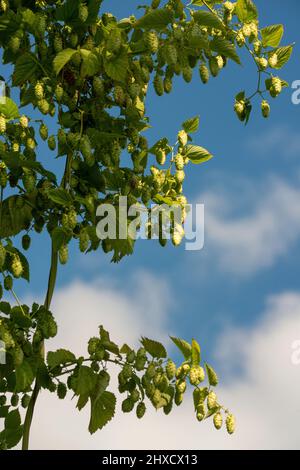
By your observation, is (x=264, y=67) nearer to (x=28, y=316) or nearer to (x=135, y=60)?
(x=135, y=60)

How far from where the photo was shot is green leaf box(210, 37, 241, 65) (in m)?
4.27

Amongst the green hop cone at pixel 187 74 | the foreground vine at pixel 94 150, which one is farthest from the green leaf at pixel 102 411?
the green hop cone at pixel 187 74

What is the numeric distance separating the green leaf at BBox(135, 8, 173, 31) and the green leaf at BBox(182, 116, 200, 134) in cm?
64

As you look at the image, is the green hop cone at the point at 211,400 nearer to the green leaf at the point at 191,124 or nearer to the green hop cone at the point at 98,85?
the green leaf at the point at 191,124

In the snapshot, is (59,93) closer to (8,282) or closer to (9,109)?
(9,109)

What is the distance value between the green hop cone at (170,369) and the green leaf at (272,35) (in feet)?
6.34

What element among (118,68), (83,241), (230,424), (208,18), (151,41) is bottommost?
(230,424)

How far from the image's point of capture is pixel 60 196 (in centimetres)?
397

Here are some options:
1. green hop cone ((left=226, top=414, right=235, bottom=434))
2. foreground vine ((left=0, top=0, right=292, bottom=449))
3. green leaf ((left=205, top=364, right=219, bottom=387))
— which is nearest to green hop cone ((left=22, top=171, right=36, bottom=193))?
foreground vine ((left=0, top=0, right=292, bottom=449))

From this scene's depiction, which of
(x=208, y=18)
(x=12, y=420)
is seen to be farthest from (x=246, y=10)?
(x=12, y=420)

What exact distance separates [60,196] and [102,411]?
1107 mm

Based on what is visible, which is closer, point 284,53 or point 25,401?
point 25,401

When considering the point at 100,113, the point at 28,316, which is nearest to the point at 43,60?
the point at 100,113

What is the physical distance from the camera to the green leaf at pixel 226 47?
14.0ft
